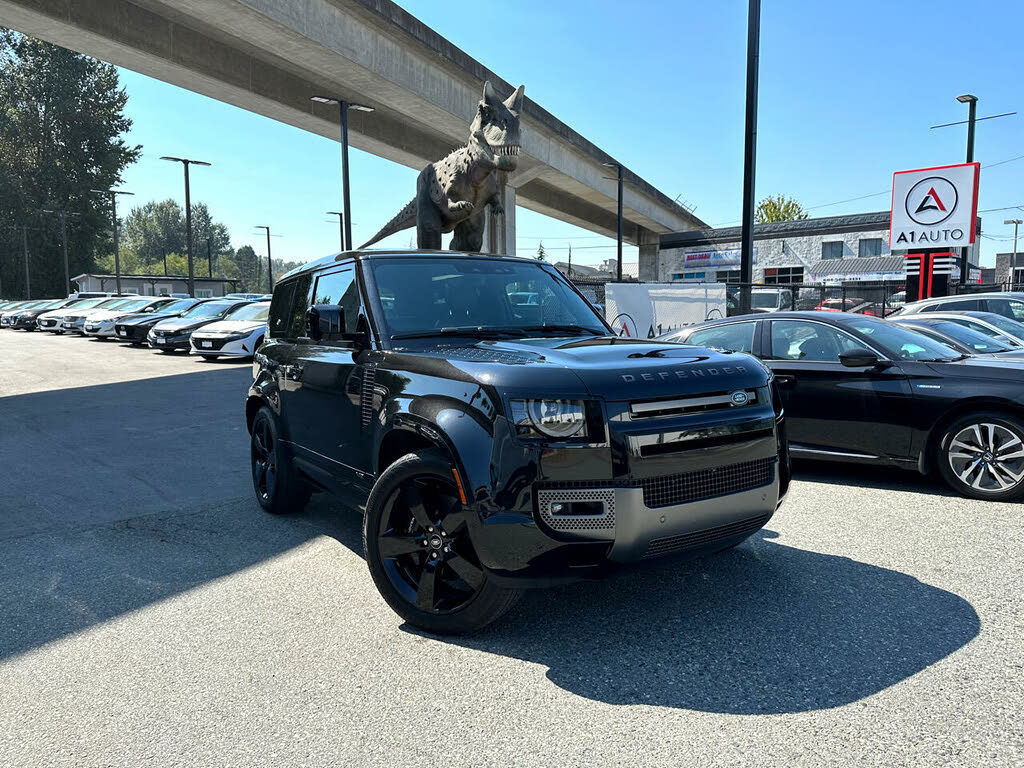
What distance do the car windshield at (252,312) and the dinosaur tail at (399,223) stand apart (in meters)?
4.45

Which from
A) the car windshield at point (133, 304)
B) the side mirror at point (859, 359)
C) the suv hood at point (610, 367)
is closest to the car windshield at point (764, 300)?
the car windshield at point (133, 304)

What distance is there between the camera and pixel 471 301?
4.50 m

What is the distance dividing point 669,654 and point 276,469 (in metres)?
3.37

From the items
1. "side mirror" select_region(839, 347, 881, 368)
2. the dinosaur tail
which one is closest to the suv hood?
"side mirror" select_region(839, 347, 881, 368)

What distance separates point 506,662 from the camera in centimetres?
328

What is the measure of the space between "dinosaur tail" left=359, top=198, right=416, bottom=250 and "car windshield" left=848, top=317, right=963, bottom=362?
11011 mm

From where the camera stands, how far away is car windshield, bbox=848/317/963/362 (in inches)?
254

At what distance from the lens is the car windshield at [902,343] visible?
254 inches

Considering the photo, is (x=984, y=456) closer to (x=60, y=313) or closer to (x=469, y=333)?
(x=469, y=333)

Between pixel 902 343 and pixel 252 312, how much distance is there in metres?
18.6

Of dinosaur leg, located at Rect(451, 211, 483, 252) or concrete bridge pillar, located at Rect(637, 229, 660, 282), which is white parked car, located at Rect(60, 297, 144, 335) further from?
concrete bridge pillar, located at Rect(637, 229, 660, 282)

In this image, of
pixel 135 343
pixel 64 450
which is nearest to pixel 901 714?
pixel 64 450

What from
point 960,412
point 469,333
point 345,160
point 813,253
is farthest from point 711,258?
point 469,333

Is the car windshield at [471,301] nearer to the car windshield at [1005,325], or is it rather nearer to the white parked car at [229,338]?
the car windshield at [1005,325]
